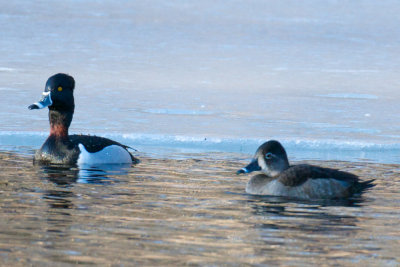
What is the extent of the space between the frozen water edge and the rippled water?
1.41 meters

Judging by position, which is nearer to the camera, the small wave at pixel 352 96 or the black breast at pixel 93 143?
the black breast at pixel 93 143

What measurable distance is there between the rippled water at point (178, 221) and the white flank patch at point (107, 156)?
27.4 inches

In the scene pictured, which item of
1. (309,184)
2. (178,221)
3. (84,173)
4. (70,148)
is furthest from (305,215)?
(70,148)

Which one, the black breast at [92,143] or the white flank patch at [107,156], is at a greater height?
the black breast at [92,143]

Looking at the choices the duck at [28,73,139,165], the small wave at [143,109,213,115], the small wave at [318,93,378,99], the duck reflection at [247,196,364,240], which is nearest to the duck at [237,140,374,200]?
the duck reflection at [247,196,364,240]

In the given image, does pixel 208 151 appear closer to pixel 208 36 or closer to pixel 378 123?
pixel 378 123

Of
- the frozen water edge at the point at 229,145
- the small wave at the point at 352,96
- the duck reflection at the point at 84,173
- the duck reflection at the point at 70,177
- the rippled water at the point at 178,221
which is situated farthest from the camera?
the small wave at the point at 352,96

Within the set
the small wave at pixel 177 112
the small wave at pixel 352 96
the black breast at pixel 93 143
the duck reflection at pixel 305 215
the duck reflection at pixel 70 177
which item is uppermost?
the small wave at pixel 352 96

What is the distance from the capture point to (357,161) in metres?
10.0

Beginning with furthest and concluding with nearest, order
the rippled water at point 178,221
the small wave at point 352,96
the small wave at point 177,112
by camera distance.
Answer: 1. the small wave at point 352,96
2. the small wave at point 177,112
3. the rippled water at point 178,221

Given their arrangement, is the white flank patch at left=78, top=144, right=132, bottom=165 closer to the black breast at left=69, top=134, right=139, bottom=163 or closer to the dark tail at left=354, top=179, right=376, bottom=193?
the black breast at left=69, top=134, right=139, bottom=163

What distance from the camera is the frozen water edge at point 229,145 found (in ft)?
34.8

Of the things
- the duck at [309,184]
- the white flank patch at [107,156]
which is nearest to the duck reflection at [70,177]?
the white flank patch at [107,156]

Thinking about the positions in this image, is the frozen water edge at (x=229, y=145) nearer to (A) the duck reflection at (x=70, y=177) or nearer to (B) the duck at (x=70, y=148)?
(B) the duck at (x=70, y=148)
